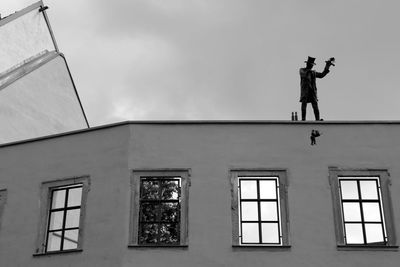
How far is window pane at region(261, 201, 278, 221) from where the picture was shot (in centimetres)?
1722

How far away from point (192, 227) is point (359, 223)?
3.99 meters

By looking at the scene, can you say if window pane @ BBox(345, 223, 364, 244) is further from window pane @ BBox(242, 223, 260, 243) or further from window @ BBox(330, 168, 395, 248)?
window pane @ BBox(242, 223, 260, 243)

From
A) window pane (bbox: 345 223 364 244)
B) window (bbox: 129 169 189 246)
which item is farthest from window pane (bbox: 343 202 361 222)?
window (bbox: 129 169 189 246)

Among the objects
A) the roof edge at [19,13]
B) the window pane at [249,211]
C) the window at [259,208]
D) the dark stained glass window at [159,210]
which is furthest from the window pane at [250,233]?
the roof edge at [19,13]

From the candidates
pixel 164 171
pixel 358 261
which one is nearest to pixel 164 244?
pixel 164 171

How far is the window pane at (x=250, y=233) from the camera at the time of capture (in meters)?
17.1

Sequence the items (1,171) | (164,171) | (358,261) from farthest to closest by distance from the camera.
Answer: (1,171) < (164,171) < (358,261)

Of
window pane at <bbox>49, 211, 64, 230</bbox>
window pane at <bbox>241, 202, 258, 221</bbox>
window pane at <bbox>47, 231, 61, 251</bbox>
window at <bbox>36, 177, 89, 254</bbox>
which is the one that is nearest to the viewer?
window pane at <bbox>241, 202, 258, 221</bbox>

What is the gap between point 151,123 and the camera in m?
18.3

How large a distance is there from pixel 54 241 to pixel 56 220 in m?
0.56

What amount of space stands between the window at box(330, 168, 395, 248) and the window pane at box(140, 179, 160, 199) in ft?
14.1

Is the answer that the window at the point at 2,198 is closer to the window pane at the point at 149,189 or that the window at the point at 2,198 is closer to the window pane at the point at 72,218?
the window pane at the point at 72,218

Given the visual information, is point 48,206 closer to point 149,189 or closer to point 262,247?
point 149,189

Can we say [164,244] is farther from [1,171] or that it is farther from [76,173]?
[1,171]
